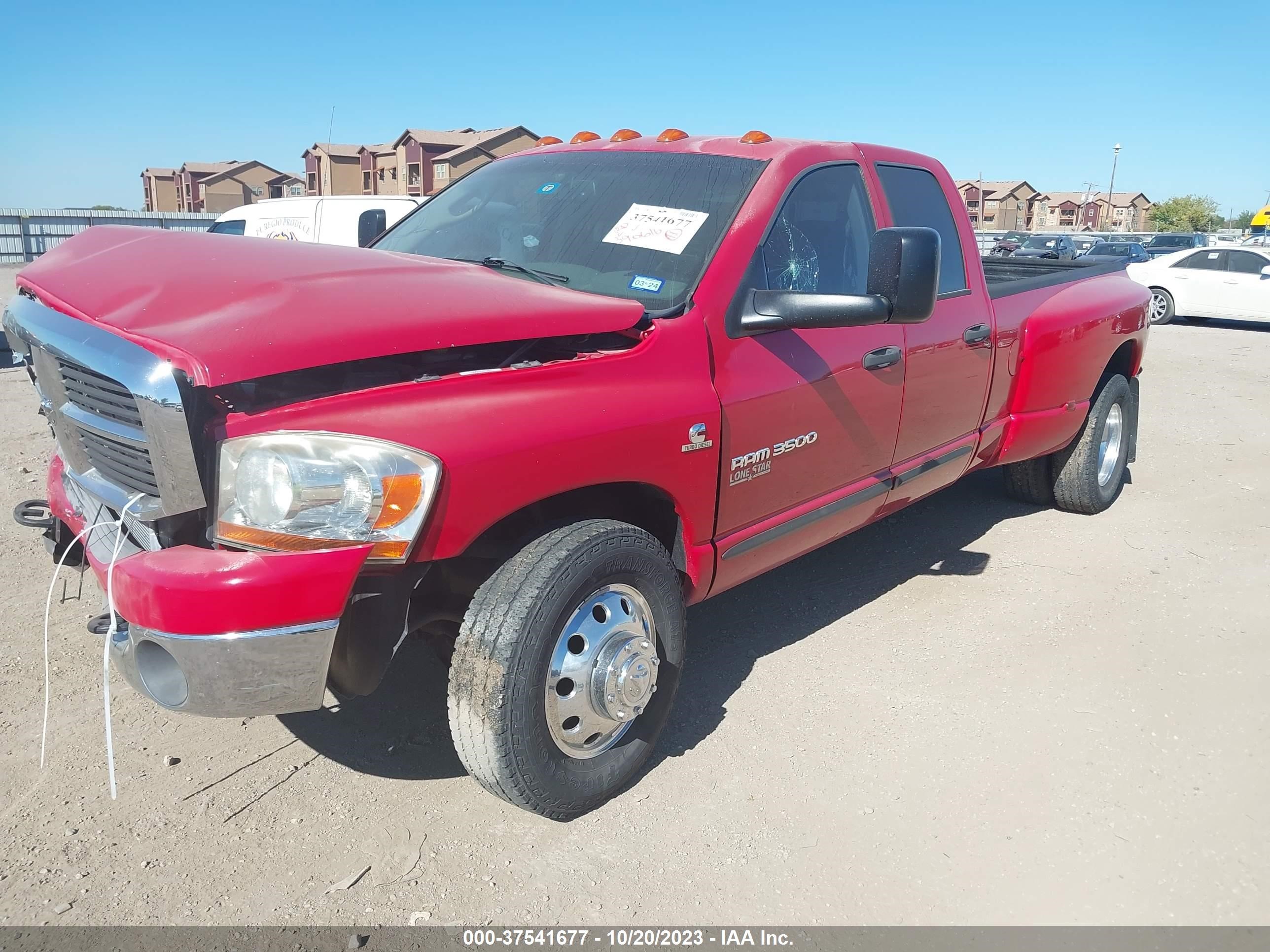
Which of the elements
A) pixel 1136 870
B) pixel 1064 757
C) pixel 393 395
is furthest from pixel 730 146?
pixel 1136 870

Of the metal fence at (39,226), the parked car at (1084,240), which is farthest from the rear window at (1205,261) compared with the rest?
the metal fence at (39,226)

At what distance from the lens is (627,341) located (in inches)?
109

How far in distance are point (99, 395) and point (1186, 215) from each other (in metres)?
94.8

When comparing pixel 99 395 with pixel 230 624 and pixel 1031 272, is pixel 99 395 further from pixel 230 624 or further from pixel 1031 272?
pixel 1031 272

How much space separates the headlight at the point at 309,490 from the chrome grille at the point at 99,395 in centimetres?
27

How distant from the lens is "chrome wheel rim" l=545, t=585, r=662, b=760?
259cm

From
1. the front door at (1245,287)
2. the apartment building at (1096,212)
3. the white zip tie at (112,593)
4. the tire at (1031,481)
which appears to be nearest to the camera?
the white zip tie at (112,593)

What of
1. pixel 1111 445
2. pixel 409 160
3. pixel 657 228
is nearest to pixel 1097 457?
pixel 1111 445

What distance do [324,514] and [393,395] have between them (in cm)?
32

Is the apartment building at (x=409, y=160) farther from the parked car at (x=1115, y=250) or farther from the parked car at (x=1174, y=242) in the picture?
the parked car at (x=1174, y=242)

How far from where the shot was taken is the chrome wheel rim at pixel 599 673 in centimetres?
259

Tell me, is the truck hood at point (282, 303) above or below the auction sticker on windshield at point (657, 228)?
below

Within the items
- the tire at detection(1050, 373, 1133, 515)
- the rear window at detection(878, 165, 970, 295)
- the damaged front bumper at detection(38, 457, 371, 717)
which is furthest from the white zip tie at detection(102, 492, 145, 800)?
the tire at detection(1050, 373, 1133, 515)

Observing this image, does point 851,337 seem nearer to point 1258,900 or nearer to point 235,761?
point 1258,900
